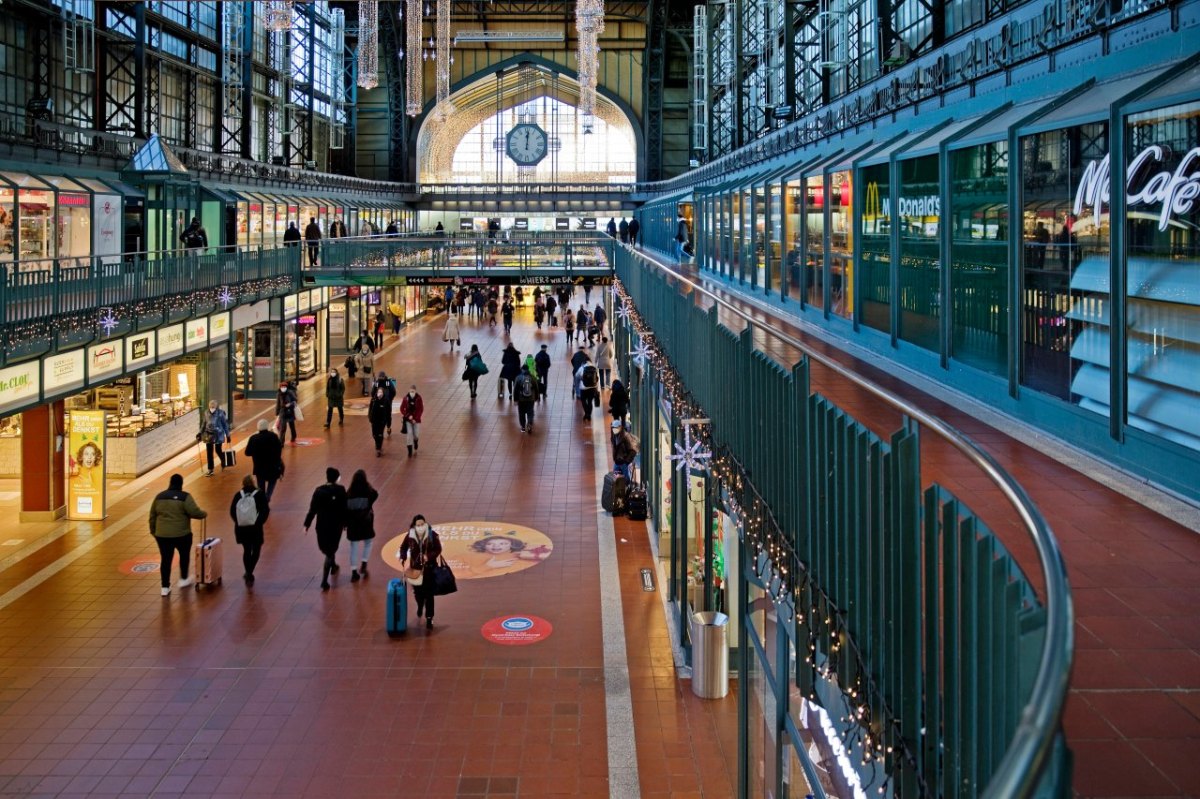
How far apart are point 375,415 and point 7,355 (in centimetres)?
929

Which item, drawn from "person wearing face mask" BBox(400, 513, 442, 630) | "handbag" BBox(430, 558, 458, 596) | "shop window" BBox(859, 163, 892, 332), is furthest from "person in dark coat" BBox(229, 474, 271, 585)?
"shop window" BBox(859, 163, 892, 332)

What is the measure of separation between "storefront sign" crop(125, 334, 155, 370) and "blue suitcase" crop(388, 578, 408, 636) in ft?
29.3

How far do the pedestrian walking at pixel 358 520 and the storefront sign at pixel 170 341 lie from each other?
27.3ft

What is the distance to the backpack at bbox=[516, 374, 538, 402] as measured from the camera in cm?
2516

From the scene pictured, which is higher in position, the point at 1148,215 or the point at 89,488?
the point at 1148,215

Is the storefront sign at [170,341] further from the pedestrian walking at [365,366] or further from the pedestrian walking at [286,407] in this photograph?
the pedestrian walking at [365,366]

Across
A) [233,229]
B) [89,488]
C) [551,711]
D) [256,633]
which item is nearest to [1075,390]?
[551,711]

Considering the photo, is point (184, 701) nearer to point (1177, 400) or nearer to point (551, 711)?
point (551, 711)

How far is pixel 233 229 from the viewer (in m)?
34.0

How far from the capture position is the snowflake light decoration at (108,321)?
1735 centimetres

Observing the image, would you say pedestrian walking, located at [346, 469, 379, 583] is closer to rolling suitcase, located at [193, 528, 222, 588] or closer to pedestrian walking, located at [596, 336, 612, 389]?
rolling suitcase, located at [193, 528, 222, 588]

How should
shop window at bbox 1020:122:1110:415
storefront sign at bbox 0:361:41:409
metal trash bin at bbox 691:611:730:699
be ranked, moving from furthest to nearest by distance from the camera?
storefront sign at bbox 0:361:41:409, metal trash bin at bbox 691:611:730:699, shop window at bbox 1020:122:1110:415

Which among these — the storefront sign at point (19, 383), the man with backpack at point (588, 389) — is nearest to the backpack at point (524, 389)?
the man with backpack at point (588, 389)

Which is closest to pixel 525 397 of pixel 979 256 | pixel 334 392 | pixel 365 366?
pixel 334 392
